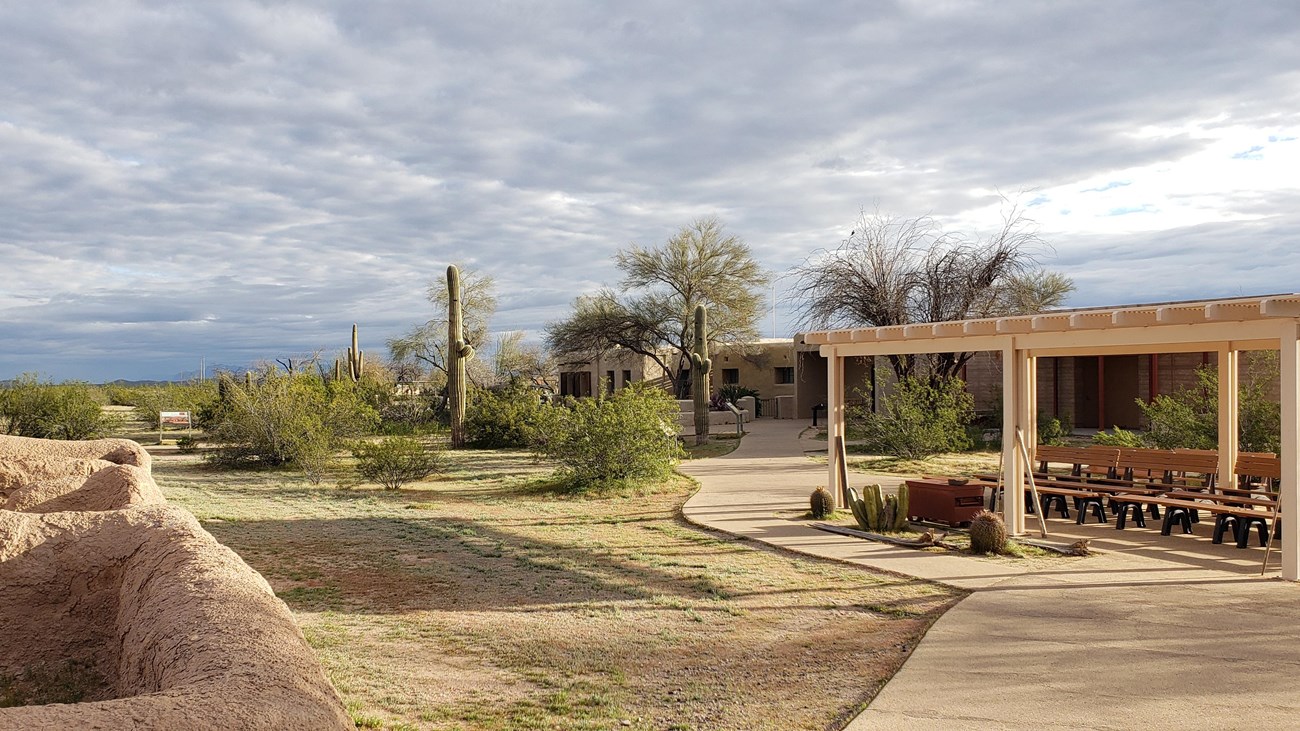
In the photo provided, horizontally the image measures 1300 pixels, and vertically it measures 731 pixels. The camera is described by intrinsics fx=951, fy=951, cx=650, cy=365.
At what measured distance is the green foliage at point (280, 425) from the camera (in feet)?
60.2

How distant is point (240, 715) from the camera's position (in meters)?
2.28

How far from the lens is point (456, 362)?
2320 centimetres

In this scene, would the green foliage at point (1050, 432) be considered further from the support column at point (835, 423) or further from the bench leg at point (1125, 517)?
the support column at point (835, 423)

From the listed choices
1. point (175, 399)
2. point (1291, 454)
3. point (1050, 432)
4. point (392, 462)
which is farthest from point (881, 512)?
point (175, 399)

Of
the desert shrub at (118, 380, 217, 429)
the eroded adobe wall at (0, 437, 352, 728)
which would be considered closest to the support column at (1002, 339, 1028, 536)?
the eroded adobe wall at (0, 437, 352, 728)

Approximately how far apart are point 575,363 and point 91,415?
2061cm

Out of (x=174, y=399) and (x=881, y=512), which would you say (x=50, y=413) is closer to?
(x=174, y=399)

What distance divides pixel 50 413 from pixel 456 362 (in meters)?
9.38

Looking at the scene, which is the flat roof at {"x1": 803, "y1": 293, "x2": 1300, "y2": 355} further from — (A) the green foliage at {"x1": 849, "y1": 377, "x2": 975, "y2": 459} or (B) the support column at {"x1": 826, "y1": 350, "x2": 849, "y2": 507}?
(A) the green foliage at {"x1": 849, "y1": 377, "x2": 975, "y2": 459}

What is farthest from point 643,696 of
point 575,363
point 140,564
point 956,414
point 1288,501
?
point 575,363

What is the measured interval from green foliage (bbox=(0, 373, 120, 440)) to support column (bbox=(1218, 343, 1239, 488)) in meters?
22.5

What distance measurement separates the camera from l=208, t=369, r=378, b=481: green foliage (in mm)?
18359

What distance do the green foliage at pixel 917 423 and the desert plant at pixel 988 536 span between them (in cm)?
982

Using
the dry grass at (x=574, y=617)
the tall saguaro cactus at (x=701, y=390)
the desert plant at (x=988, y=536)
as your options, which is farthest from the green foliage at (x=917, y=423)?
the desert plant at (x=988, y=536)
